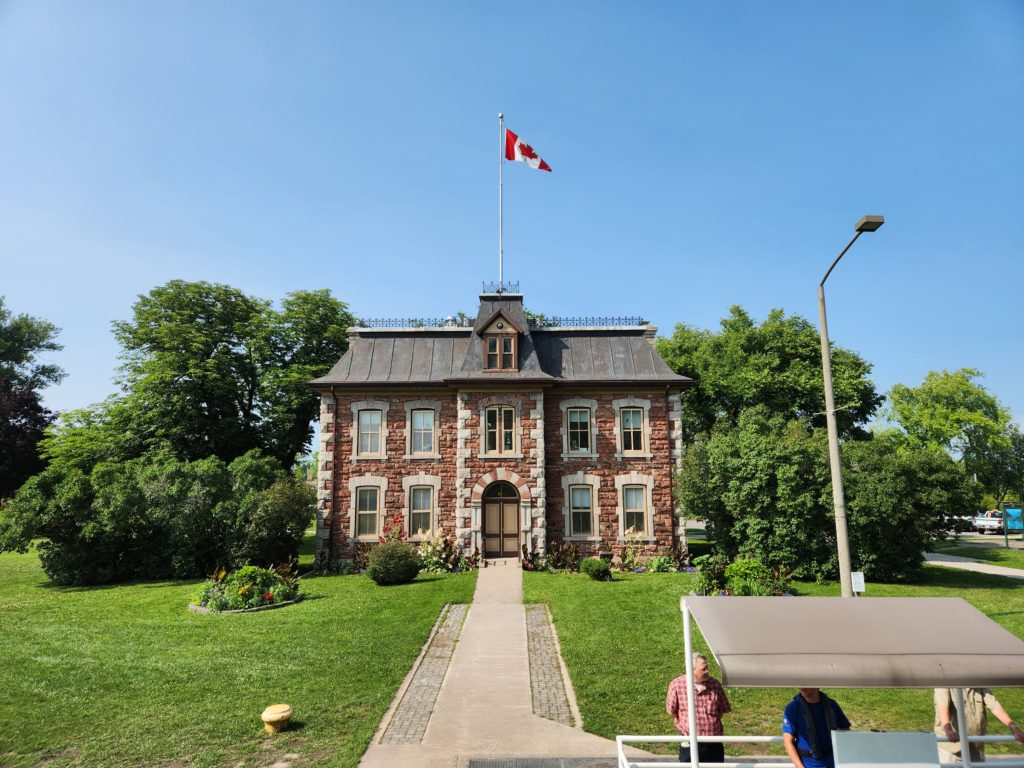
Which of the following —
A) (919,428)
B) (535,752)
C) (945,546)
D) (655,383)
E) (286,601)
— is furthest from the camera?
(919,428)

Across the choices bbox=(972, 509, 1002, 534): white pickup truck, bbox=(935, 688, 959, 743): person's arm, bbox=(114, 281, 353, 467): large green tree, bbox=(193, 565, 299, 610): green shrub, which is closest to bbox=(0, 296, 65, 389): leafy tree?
bbox=(114, 281, 353, 467): large green tree

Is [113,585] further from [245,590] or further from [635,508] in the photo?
[635,508]

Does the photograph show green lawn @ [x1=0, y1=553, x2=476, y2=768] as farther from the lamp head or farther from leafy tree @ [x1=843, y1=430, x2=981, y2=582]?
leafy tree @ [x1=843, y1=430, x2=981, y2=582]

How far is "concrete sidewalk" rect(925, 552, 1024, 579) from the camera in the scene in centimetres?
2235

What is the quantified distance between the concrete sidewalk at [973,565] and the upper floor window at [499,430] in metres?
18.8

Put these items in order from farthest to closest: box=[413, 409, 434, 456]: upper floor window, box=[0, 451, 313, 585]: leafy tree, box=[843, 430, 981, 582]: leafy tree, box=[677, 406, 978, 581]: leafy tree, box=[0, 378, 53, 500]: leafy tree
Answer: box=[0, 378, 53, 500]: leafy tree, box=[413, 409, 434, 456]: upper floor window, box=[0, 451, 313, 585]: leafy tree, box=[677, 406, 978, 581]: leafy tree, box=[843, 430, 981, 582]: leafy tree

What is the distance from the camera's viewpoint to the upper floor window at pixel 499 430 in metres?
23.7

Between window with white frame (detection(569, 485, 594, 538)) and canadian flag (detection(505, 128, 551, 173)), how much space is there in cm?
1423

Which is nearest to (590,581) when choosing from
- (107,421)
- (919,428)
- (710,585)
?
(710,585)

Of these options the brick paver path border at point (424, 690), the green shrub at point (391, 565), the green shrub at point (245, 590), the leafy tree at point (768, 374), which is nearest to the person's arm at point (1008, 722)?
the brick paver path border at point (424, 690)

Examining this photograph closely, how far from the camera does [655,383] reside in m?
24.2

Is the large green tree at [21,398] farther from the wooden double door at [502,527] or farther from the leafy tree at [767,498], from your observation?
the leafy tree at [767,498]

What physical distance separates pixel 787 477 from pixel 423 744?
15.6m

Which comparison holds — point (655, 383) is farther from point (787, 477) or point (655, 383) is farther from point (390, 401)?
point (390, 401)
